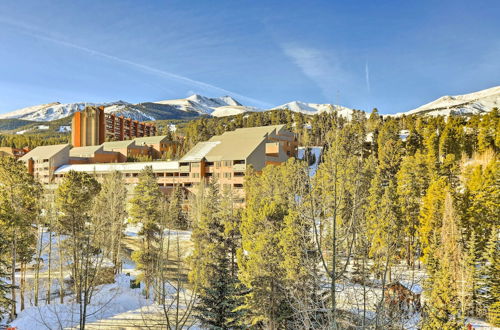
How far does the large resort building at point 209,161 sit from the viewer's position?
6141cm

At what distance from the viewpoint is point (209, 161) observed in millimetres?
64438

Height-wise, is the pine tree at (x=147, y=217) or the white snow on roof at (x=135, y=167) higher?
the white snow on roof at (x=135, y=167)

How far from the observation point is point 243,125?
116 metres

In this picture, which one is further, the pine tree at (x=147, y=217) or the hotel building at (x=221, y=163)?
the hotel building at (x=221, y=163)

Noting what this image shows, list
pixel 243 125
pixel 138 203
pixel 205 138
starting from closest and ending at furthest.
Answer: pixel 138 203, pixel 205 138, pixel 243 125

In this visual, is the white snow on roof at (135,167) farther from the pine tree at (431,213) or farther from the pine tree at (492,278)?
the pine tree at (492,278)

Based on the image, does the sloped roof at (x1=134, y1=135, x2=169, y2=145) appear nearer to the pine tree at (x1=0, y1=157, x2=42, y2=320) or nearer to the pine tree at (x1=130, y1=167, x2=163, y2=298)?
the pine tree at (x1=130, y1=167, x2=163, y2=298)

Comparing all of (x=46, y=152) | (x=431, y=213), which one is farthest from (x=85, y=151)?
(x=431, y=213)

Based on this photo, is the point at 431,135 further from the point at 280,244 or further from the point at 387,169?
the point at 280,244

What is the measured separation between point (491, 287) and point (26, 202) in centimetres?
3827

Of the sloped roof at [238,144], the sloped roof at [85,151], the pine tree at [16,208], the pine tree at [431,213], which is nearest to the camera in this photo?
the pine tree at [16,208]

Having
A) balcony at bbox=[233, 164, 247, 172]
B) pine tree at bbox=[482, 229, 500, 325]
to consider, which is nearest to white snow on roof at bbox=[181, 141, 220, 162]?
balcony at bbox=[233, 164, 247, 172]

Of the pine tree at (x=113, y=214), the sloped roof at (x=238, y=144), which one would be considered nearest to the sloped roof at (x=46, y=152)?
the sloped roof at (x=238, y=144)

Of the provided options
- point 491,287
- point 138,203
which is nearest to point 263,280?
point 138,203
